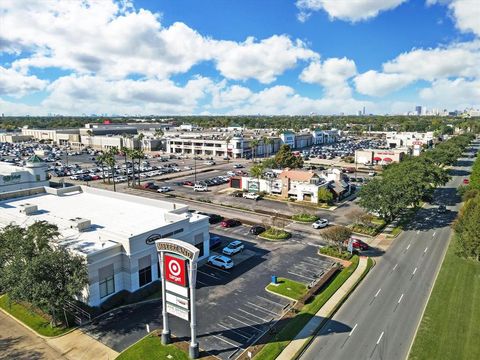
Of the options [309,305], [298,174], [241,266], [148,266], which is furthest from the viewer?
[298,174]

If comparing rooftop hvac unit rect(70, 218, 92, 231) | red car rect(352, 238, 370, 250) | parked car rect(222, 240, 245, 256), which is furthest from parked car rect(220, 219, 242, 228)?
rooftop hvac unit rect(70, 218, 92, 231)

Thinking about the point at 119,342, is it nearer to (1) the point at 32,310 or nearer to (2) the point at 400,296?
(1) the point at 32,310

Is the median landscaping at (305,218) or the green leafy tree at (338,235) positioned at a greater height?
the green leafy tree at (338,235)

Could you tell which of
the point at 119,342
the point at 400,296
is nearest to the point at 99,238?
the point at 119,342

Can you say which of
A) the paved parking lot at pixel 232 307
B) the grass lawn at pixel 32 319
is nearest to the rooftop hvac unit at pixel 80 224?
the grass lawn at pixel 32 319

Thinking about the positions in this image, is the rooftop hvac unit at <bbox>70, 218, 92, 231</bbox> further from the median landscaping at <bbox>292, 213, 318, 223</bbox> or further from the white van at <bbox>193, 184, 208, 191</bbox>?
the white van at <bbox>193, 184, 208, 191</bbox>

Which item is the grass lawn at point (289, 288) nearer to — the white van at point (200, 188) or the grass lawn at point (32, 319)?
the grass lawn at point (32, 319)
